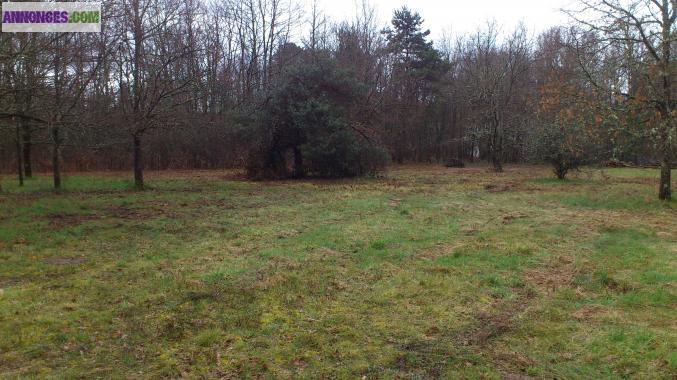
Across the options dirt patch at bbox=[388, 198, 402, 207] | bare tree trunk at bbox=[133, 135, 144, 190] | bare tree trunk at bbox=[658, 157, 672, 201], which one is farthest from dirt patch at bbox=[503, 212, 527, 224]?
bare tree trunk at bbox=[133, 135, 144, 190]

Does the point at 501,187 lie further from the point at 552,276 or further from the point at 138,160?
the point at 138,160

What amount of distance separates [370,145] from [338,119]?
7.26 ft

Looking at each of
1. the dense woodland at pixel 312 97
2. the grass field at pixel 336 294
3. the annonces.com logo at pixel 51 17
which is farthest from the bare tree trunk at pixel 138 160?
the annonces.com logo at pixel 51 17

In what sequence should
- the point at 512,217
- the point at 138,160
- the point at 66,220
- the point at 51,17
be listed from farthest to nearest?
the point at 138,160, the point at 512,217, the point at 66,220, the point at 51,17

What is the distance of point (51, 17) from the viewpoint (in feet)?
28.1

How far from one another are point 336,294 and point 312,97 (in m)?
15.6

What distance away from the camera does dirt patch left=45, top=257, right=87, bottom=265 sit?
262 inches

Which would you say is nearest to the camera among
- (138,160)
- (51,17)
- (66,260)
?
(66,260)

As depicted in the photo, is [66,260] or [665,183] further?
[665,183]

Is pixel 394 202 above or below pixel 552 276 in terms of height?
above

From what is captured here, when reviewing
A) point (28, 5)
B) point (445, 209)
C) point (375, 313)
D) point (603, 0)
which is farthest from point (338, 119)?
point (375, 313)

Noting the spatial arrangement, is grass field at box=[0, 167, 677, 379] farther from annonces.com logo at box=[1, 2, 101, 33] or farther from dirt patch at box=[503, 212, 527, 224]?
annonces.com logo at box=[1, 2, 101, 33]

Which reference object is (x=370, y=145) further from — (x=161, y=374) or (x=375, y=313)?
(x=161, y=374)

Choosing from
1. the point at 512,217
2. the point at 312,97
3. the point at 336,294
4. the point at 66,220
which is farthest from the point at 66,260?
the point at 312,97
